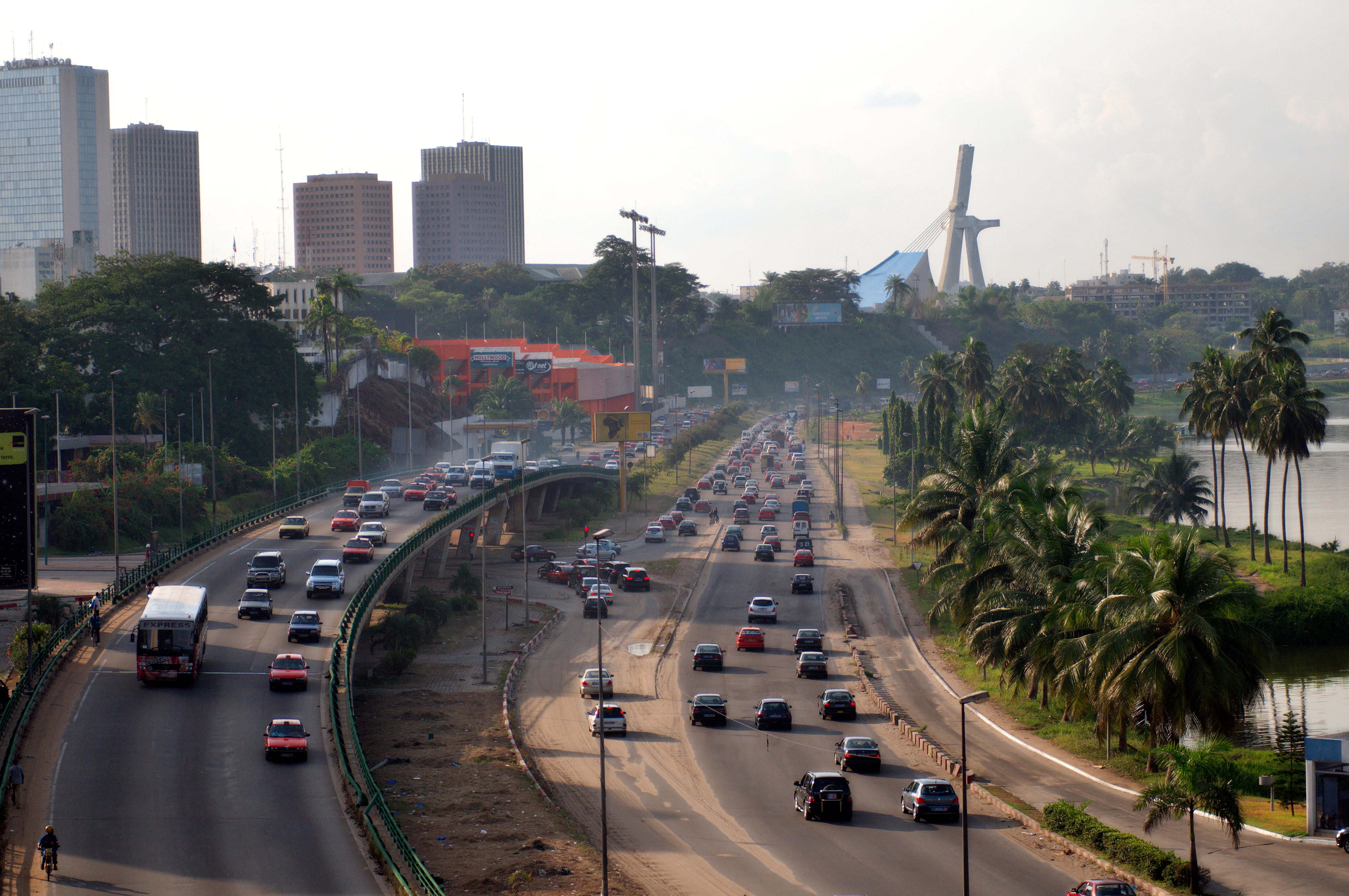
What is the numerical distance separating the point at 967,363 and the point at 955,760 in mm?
65823

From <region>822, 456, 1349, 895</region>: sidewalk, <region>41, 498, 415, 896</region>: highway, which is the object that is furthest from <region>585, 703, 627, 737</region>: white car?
<region>822, 456, 1349, 895</region>: sidewalk

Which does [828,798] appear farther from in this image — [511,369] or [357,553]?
[511,369]

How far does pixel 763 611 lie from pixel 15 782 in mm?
42957

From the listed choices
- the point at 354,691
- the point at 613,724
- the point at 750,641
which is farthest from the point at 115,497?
the point at 750,641

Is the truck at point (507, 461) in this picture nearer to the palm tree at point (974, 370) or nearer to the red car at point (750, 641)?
the red car at point (750, 641)

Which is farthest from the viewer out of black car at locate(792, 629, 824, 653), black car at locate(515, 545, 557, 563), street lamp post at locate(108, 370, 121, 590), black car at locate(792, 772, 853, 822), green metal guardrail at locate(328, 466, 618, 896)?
black car at locate(515, 545, 557, 563)

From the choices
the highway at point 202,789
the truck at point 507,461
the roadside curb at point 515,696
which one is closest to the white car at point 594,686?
the roadside curb at point 515,696

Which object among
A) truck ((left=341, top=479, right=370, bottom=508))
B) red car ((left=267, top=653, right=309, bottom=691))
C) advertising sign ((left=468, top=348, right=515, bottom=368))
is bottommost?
red car ((left=267, top=653, right=309, bottom=691))

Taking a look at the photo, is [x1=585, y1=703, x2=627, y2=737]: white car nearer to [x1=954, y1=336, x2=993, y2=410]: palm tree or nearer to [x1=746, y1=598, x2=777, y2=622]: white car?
[x1=746, y1=598, x2=777, y2=622]: white car

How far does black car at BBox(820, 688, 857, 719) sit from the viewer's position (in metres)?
51.4

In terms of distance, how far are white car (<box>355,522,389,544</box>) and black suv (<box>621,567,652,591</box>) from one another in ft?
47.9

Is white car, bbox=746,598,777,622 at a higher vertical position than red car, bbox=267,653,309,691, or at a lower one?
lower

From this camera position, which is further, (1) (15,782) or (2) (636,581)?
(2) (636,581)

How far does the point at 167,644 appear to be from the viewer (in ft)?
144
